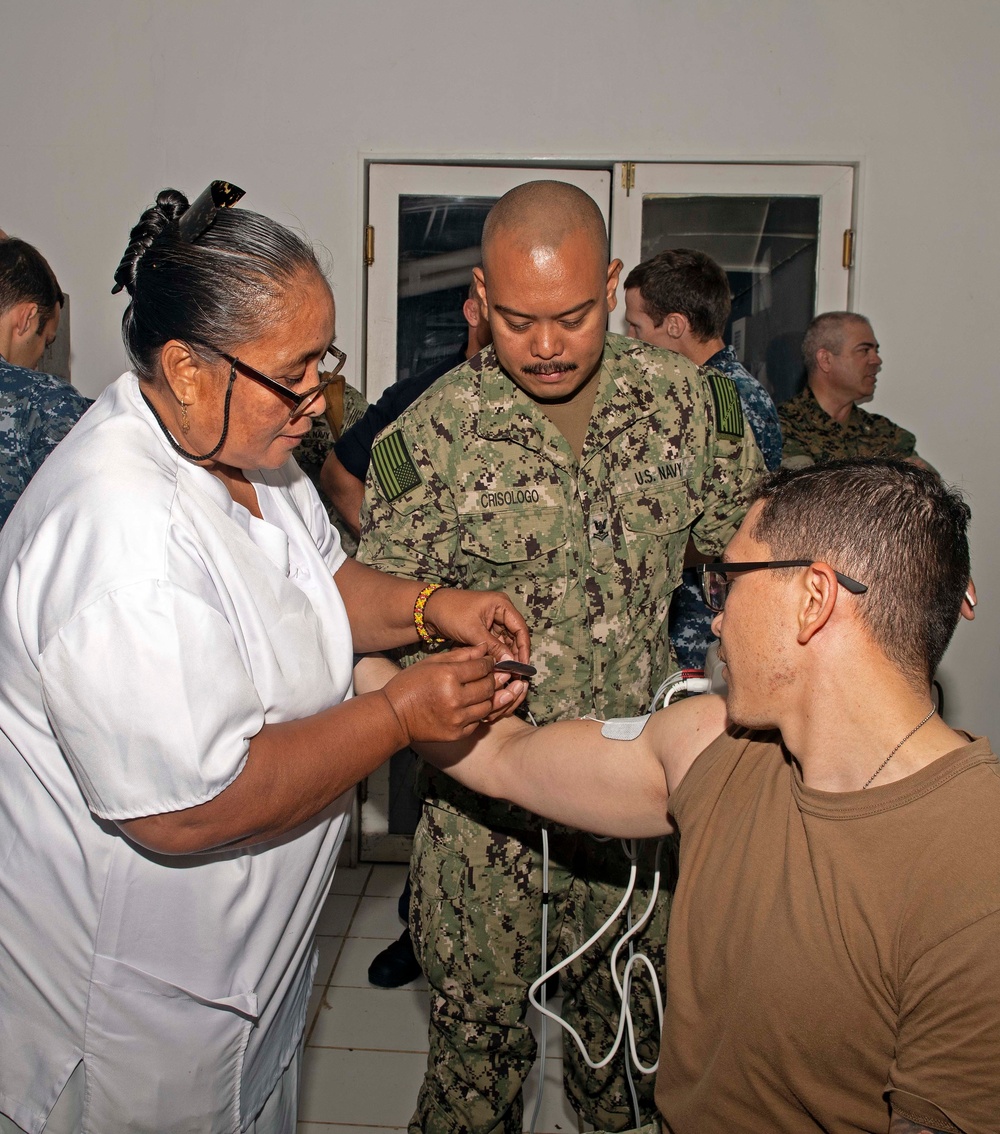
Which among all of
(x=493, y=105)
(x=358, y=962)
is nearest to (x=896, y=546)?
(x=358, y=962)

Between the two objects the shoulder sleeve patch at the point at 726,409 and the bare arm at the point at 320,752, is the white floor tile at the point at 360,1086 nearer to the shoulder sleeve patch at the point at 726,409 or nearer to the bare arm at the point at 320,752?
the bare arm at the point at 320,752

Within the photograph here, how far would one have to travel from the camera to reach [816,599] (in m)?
1.16

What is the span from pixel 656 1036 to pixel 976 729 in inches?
98.5

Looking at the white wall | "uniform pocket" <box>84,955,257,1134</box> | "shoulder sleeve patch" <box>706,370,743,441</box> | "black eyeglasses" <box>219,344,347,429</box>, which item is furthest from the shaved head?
the white wall

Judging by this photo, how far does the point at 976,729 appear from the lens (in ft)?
12.9

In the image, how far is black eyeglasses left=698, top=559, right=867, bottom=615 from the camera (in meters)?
1.15

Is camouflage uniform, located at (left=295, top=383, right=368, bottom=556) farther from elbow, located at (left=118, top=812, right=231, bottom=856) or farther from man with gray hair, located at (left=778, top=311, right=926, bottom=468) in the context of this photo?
elbow, located at (left=118, top=812, right=231, bottom=856)

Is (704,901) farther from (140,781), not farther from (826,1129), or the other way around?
(140,781)

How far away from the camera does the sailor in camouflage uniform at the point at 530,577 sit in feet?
6.41

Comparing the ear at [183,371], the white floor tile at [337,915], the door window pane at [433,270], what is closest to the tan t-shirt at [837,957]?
the ear at [183,371]

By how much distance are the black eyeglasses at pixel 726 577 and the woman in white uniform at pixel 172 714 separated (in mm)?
385

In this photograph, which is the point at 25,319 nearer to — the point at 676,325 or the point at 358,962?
the point at 676,325

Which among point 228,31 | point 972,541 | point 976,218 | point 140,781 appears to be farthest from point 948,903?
point 228,31

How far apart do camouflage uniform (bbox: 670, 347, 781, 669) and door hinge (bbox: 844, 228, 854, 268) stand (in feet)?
3.48
